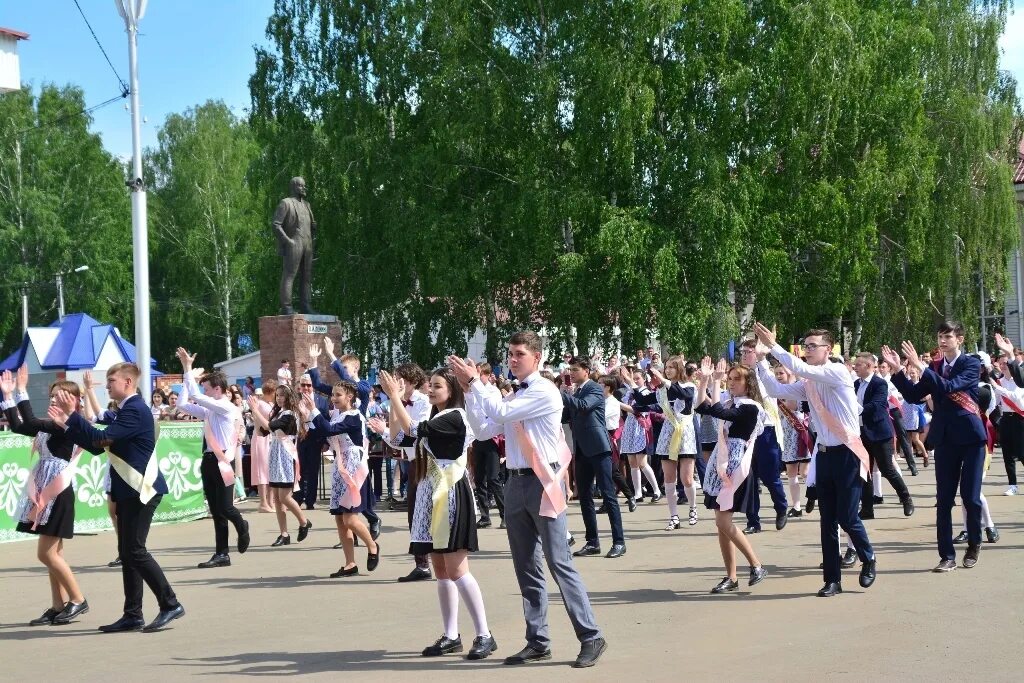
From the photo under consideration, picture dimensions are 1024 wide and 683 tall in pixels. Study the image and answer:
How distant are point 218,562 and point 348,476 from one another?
6.70 feet

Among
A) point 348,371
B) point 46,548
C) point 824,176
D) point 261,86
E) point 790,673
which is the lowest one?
point 790,673

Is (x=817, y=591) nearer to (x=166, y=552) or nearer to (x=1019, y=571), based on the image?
(x=1019, y=571)

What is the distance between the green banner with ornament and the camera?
51.3 feet

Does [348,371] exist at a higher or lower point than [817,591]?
higher

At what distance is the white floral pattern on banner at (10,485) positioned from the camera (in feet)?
51.0

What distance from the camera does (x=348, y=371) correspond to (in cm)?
1346

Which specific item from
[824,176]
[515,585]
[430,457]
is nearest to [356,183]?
[824,176]

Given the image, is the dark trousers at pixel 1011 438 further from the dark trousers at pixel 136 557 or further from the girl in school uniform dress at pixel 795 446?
the dark trousers at pixel 136 557

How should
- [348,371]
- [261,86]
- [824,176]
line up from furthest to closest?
[261,86], [824,176], [348,371]

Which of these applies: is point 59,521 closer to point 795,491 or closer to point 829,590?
point 829,590

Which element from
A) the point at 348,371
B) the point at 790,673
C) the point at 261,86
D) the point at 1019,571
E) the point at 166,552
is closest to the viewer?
the point at 790,673

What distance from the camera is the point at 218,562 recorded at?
13.1 m

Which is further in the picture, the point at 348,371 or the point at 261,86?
the point at 261,86

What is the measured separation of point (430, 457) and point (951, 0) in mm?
34464
